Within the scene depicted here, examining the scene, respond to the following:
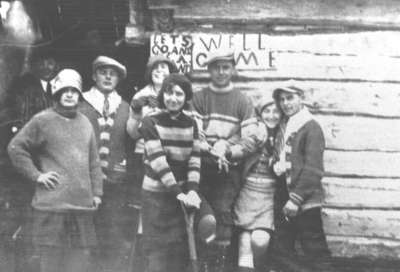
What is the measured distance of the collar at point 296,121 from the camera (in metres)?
6.07

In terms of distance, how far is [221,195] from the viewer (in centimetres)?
609

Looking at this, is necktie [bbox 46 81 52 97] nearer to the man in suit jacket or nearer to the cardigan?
the man in suit jacket

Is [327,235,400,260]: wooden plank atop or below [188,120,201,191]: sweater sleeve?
below

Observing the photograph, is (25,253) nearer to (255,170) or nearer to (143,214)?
(143,214)

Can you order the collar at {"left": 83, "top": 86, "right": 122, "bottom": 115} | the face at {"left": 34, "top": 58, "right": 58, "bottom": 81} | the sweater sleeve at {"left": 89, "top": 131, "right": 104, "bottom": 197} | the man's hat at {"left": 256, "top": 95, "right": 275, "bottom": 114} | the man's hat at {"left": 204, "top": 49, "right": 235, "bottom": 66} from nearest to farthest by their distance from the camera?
the sweater sleeve at {"left": 89, "top": 131, "right": 104, "bottom": 197}, the collar at {"left": 83, "top": 86, "right": 122, "bottom": 115}, the man's hat at {"left": 204, "top": 49, "right": 235, "bottom": 66}, the man's hat at {"left": 256, "top": 95, "right": 275, "bottom": 114}, the face at {"left": 34, "top": 58, "right": 58, "bottom": 81}

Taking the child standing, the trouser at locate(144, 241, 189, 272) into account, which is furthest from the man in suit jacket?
the child standing

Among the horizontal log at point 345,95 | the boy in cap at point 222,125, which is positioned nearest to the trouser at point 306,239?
the boy in cap at point 222,125

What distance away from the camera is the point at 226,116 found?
19.9 feet

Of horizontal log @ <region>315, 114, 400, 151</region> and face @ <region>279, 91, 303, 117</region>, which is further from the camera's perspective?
horizontal log @ <region>315, 114, 400, 151</region>

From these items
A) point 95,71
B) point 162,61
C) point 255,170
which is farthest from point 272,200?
point 95,71

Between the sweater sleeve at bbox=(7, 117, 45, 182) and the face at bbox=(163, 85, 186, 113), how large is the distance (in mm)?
1034

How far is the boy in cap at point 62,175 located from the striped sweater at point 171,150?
0.49m

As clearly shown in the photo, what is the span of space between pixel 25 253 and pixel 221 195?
173 centimetres

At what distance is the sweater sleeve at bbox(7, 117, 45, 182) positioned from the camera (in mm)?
5410
